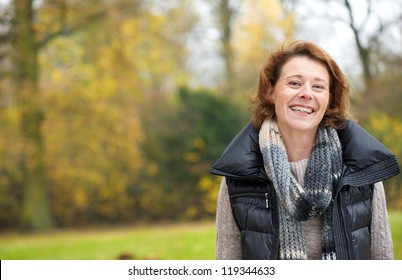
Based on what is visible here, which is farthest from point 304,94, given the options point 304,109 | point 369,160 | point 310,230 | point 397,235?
point 397,235

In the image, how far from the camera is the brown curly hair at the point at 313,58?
2.30m

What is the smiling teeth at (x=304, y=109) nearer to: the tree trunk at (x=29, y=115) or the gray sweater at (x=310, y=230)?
the gray sweater at (x=310, y=230)

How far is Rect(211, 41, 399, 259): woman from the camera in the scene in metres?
2.19

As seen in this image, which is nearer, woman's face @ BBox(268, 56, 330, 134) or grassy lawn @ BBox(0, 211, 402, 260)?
woman's face @ BBox(268, 56, 330, 134)

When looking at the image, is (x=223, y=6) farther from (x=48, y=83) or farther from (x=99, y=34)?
(x=48, y=83)

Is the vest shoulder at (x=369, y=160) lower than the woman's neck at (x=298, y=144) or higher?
lower

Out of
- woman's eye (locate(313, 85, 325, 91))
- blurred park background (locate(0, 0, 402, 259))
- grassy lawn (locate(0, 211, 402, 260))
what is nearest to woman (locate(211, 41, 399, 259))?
woman's eye (locate(313, 85, 325, 91))

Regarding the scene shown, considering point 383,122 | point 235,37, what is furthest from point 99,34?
point 383,122

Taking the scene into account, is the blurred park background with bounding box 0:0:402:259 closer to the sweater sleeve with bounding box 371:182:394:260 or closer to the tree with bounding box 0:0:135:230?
the tree with bounding box 0:0:135:230

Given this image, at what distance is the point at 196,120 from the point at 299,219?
40.3 ft

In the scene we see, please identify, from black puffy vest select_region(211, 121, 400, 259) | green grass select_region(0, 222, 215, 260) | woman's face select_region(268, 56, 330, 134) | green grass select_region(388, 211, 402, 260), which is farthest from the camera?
green grass select_region(0, 222, 215, 260)

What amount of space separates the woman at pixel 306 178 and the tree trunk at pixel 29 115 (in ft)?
37.1

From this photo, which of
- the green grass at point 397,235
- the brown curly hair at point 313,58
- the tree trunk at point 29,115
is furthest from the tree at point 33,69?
the brown curly hair at point 313,58

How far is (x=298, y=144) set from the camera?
238 cm
